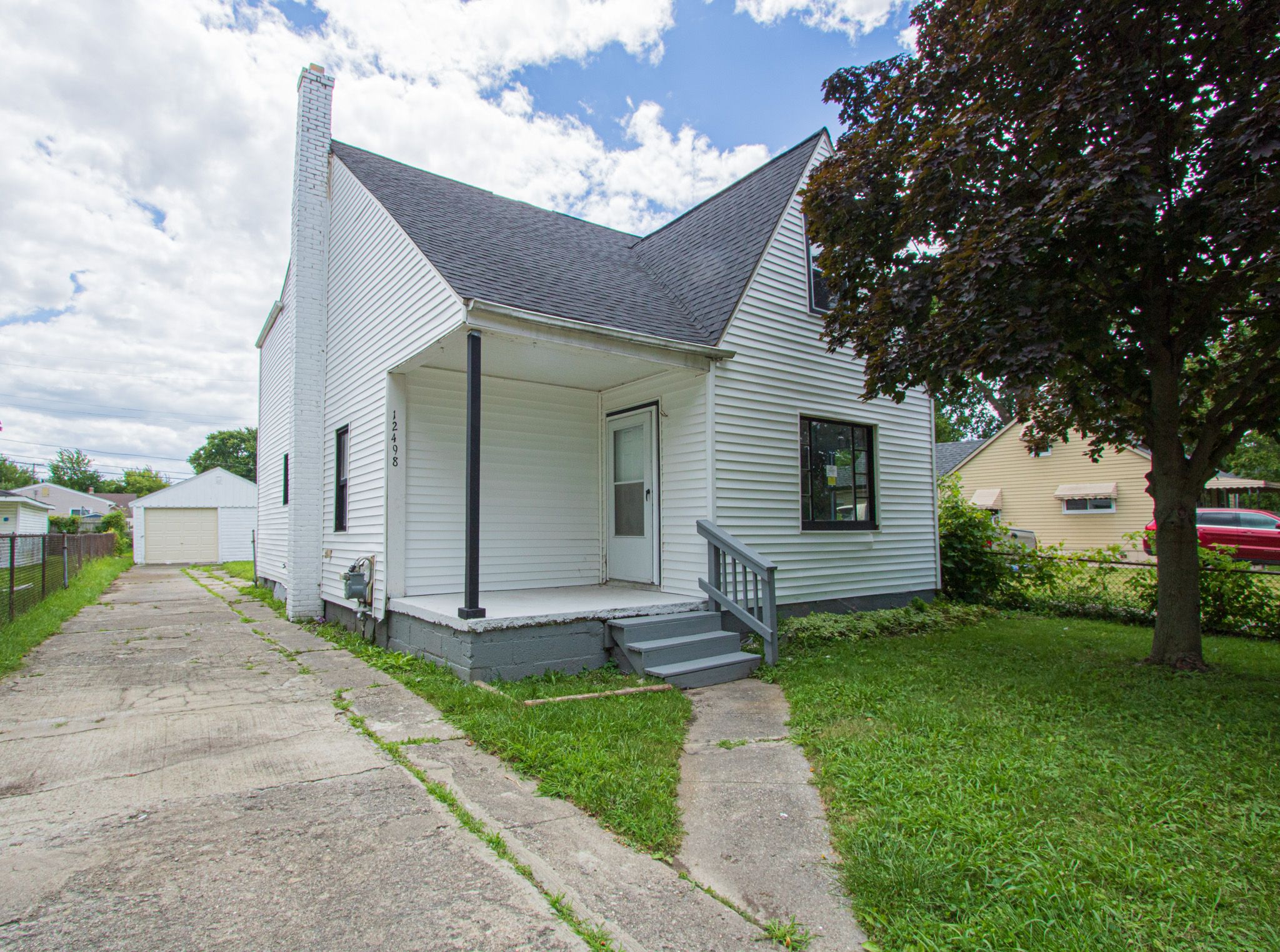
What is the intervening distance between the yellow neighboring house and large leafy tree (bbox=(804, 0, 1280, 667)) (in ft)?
50.6

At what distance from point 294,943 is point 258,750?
2.05 meters

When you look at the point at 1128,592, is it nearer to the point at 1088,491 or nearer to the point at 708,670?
the point at 708,670

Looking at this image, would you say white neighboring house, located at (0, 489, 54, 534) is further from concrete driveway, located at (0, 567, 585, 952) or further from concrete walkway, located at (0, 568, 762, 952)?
concrete walkway, located at (0, 568, 762, 952)

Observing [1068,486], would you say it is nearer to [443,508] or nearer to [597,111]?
[597,111]

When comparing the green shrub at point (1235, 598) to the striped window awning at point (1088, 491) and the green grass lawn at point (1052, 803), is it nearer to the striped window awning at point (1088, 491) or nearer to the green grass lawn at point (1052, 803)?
the green grass lawn at point (1052, 803)

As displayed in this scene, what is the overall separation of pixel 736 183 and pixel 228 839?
9140 millimetres

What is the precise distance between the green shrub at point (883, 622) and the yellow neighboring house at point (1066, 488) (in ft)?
43.6

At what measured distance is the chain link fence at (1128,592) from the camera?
7.54 m

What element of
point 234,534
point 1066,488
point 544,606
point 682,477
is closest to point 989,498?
point 1066,488

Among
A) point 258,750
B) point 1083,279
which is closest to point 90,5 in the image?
point 258,750

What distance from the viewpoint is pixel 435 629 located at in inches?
224

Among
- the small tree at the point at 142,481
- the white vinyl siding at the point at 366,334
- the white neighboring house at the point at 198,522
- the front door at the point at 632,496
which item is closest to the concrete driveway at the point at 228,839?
the white vinyl siding at the point at 366,334

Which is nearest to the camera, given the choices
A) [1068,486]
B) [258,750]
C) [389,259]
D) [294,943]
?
[294,943]

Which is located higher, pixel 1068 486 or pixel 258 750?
pixel 1068 486
